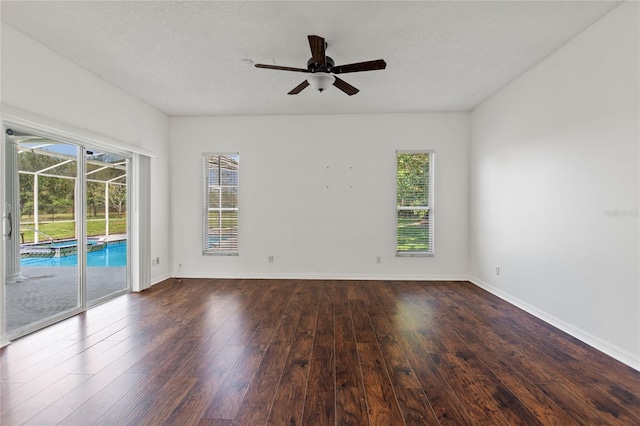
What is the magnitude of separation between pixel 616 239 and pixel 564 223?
1.93ft

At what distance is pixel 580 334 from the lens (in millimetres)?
2910

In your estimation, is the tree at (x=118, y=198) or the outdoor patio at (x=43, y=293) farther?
the tree at (x=118, y=198)

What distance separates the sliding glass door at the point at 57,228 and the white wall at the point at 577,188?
17.5ft

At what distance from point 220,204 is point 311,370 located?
3.90 m

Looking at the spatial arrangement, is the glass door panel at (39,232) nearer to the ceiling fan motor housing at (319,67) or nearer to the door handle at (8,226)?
the door handle at (8,226)

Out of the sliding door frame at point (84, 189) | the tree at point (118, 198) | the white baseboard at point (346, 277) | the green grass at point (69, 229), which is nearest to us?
the sliding door frame at point (84, 189)

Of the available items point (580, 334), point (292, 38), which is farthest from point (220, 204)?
point (580, 334)

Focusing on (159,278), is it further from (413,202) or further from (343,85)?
(413,202)

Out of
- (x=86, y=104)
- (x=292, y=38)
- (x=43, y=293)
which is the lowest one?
(x=43, y=293)

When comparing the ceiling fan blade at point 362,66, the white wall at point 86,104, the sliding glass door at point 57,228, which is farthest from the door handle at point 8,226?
the ceiling fan blade at point 362,66

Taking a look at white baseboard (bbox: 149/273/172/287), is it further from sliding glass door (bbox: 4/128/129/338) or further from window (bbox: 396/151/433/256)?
window (bbox: 396/151/433/256)

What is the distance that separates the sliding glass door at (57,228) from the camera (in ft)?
9.78

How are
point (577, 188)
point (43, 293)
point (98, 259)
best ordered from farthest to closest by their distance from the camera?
point (98, 259) → point (43, 293) → point (577, 188)

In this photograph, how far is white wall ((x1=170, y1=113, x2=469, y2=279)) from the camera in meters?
5.34
